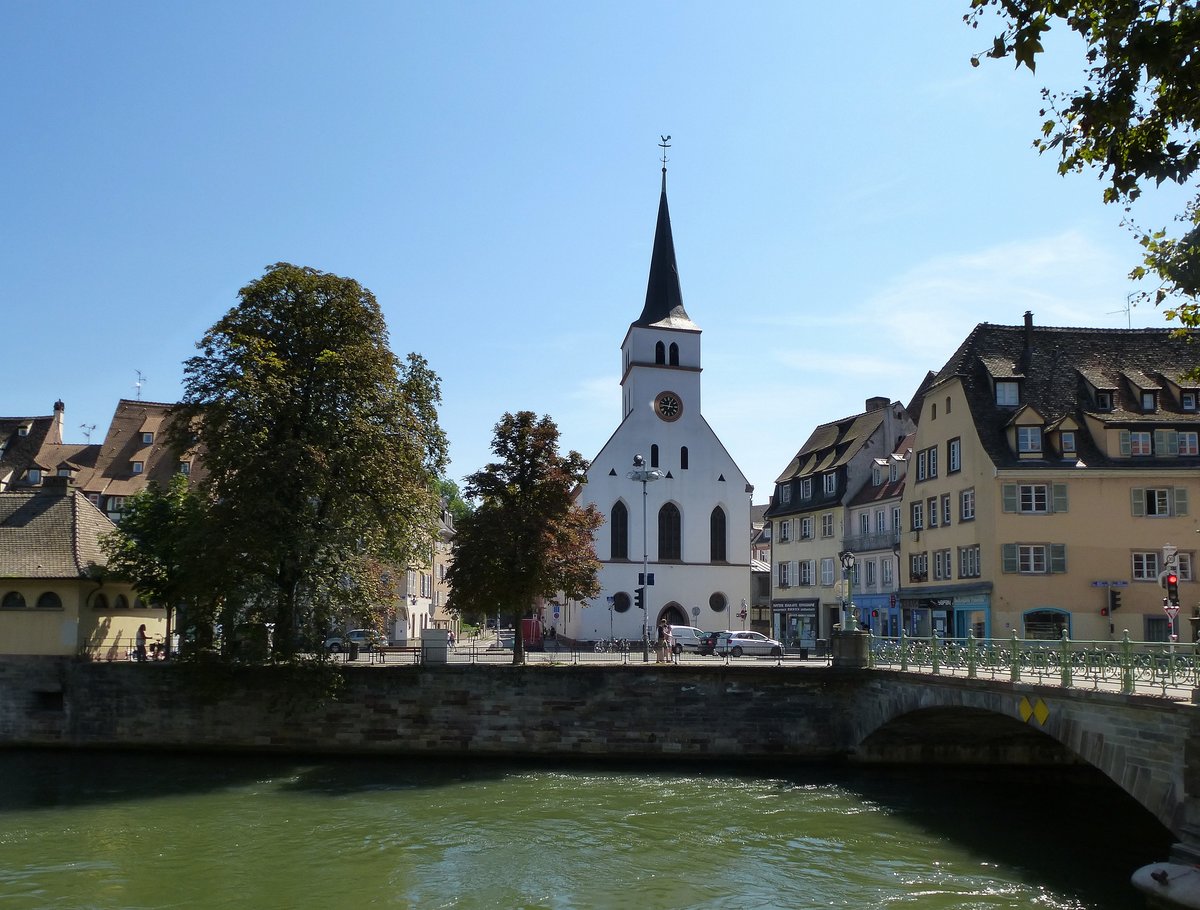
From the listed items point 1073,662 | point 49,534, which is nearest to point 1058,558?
point 1073,662

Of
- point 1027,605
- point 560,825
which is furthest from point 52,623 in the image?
point 1027,605

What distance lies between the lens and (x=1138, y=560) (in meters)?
40.5

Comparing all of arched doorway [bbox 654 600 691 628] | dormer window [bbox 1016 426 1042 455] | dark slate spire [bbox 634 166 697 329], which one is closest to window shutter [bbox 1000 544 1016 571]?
dormer window [bbox 1016 426 1042 455]

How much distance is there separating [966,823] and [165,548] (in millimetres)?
27003

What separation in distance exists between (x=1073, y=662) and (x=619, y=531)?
154 ft

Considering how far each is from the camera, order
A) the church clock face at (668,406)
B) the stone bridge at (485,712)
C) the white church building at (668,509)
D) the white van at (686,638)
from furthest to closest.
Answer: the church clock face at (668,406) → the white church building at (668,509) → the white van at (686,638) → the stone bridge at (485,712)

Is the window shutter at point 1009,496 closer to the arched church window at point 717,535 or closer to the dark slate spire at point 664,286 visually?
the arched church window at point 717,535

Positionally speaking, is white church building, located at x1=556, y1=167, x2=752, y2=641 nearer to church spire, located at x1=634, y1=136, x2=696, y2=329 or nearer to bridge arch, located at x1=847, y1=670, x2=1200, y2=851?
church spire, located at x1=634, y1=136, x2=696, y2=329

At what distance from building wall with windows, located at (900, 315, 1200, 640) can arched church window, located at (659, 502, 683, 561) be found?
25.9 meters

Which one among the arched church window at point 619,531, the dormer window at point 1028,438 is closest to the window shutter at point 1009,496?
the dormer window at point 1028,438

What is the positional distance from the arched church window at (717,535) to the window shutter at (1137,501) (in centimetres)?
3139

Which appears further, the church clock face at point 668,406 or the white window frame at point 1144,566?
the church clock face at point 668,406

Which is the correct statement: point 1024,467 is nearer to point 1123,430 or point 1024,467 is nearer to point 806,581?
point 1123,430

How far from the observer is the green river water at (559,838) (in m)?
19.5
